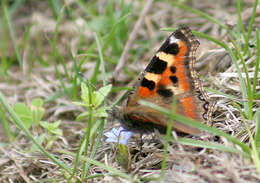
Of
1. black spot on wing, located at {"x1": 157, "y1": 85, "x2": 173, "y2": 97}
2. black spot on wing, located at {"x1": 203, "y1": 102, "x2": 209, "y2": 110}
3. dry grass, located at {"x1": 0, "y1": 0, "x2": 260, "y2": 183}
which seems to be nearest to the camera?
dry grass, located at {"x1": 0, "y1": 0, "x2": 260, "y2": 183}

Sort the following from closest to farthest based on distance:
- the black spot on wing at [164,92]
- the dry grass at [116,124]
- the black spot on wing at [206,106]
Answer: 1. the dry grass at [116,124]
2. the black spot on wing at [206,106]
3. the black spot on wing at [164,92]

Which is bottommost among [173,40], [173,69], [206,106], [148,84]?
[206,106]

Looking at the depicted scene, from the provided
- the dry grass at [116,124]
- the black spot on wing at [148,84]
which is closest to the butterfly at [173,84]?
the black spot on wing at [148,84]

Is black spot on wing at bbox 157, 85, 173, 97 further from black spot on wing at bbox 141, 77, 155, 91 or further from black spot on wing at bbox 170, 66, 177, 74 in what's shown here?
black spot on wing at bbox 170, 66, 177, 74

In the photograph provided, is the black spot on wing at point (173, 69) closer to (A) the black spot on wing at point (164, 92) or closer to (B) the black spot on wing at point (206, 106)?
(A) the black spot on wing at point (164, 92)

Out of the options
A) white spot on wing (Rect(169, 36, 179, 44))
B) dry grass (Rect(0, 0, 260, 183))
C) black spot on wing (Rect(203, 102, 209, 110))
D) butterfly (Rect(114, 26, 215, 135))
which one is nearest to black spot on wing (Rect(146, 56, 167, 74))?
butterfly (Rect(114, 26, 215, 135))

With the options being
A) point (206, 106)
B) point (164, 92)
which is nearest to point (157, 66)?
point (164, 92)

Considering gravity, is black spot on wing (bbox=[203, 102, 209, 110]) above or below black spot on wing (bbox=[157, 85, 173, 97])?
below

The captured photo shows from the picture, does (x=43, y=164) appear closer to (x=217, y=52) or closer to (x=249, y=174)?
(x=249, y=174)

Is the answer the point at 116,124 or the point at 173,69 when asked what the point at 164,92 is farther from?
the point at 116,124
